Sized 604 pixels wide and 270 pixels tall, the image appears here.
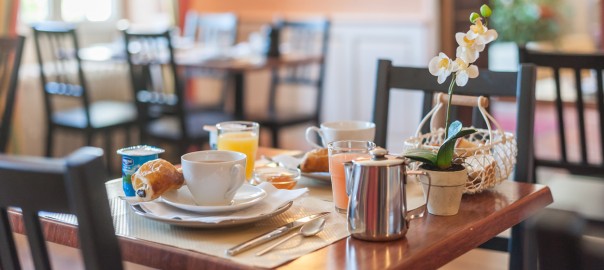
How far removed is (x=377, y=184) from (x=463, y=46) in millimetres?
293

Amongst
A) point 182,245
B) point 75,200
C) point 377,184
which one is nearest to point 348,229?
point 377,184

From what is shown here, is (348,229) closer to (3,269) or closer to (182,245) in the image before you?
(182,245)

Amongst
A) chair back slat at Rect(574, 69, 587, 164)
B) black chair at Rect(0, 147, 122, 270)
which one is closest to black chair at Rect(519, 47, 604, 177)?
chair back slat at Rect(574, 69, 587, 164)

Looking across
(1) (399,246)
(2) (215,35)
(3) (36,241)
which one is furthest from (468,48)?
(2) (215,35)

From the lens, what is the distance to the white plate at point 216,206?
1.25m

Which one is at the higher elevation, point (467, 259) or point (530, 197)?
point (530, 197)

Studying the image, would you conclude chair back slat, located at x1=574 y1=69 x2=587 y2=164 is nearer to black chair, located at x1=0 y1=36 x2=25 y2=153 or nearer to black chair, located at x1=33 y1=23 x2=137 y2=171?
black chair, located at x1=0 y1=36 x2=25 y2=153

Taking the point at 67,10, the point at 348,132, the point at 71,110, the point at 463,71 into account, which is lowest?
the point at 71,110

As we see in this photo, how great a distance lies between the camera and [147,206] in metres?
1.29

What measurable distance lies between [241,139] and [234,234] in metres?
0.41

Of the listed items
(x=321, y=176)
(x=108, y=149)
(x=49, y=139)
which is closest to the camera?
(x=321, y=176)

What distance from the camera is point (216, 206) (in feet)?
4.16

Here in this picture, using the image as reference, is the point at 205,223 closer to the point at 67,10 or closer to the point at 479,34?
the point at 479,34

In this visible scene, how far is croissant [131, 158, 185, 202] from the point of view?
1.30 meters
